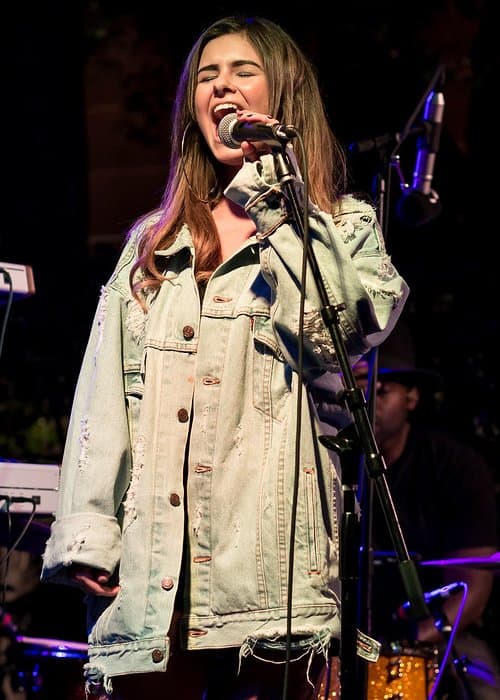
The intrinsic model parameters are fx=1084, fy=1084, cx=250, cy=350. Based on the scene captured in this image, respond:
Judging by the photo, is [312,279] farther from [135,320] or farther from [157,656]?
[157,656]

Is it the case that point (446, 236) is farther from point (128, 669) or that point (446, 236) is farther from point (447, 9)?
point (128, 669)

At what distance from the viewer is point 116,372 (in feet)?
8.02

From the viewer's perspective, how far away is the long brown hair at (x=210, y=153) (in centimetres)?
257

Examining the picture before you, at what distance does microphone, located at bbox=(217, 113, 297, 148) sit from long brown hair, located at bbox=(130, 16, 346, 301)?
254mm

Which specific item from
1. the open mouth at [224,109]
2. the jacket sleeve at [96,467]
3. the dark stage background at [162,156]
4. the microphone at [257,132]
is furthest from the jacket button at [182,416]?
the dark stage background at [162,156]

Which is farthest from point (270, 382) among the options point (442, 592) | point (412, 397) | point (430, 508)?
point (412, 397)

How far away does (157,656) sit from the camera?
2.15m

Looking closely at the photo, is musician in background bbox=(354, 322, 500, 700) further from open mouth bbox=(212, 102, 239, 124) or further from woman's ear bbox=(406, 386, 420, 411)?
open mouth bbox=(212, 102, 239, 124)

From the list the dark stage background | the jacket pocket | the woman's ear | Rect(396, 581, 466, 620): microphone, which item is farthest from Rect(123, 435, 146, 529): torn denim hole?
the woman's ear

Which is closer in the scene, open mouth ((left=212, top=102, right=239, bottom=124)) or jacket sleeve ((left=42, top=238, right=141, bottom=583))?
jacket sleeve ((left=42, top=238, right=141, bottom=583))

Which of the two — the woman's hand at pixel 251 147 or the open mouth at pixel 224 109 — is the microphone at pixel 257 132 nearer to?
the woman's hand at pixel 251 147

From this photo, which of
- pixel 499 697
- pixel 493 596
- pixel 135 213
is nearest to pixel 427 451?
pixel 493 596

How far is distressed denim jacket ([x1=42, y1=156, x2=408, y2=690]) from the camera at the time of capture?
2189mm

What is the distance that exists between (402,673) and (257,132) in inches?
90.8
